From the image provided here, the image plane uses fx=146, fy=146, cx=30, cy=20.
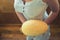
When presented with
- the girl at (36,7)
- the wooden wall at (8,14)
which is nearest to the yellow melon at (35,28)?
the girl at (36,7)

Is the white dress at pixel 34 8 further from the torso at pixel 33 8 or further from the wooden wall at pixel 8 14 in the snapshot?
the wooden wall at pixel 8 14

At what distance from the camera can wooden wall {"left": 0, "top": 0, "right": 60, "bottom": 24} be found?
6.30 ft

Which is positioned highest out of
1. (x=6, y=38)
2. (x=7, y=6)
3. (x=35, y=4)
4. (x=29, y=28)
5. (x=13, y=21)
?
(x=35, y=4)

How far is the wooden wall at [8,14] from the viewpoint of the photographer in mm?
1921

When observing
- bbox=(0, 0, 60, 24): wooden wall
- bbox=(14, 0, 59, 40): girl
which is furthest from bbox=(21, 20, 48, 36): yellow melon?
bbox=(0, 0, 60, 24): wooden wall

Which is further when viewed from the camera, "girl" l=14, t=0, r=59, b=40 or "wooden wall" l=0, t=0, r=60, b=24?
"wooden wall" l=0, t=0, r=60, b=24

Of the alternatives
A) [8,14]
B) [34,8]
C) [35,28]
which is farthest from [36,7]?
[8,14]

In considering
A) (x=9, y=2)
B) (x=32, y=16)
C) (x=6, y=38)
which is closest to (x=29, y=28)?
(x=32, y=16)

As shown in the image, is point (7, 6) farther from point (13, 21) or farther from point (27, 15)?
point (27, 15)

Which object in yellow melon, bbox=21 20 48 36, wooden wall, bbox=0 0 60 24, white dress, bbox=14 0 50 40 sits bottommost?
wooden wall, bbox=0 0 60 24

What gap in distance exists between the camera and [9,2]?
1.91m

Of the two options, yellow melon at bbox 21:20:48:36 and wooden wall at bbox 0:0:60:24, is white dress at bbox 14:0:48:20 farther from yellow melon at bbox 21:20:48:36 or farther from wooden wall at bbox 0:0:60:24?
wooden wall at bbox 0:0:60:24

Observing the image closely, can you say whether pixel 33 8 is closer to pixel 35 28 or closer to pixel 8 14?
pixel 35 28

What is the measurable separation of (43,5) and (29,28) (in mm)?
141
